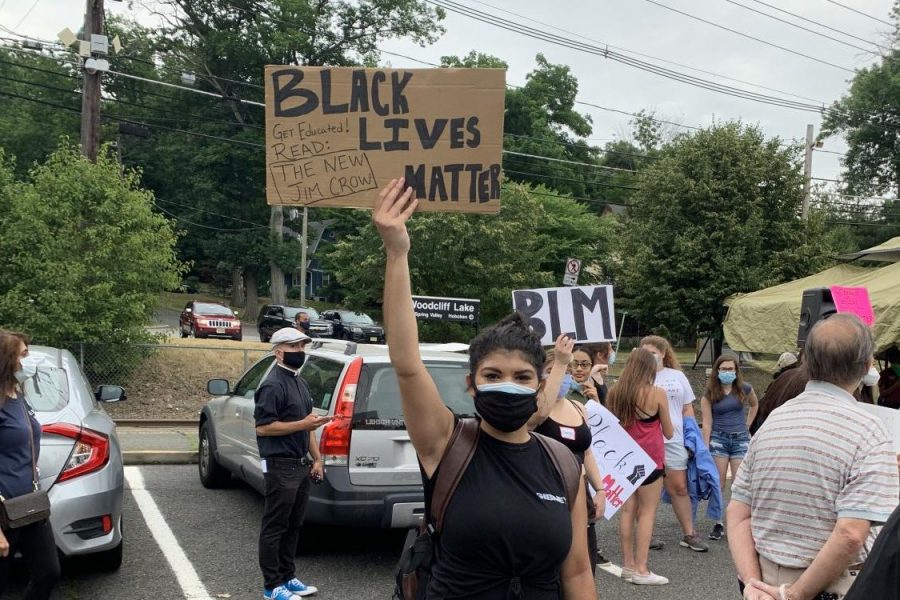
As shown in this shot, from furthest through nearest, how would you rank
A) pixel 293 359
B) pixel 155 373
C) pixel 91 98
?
1. pixel 91 98
2. pixel 155 373
3. pixel 293 359

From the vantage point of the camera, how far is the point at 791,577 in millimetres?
2779

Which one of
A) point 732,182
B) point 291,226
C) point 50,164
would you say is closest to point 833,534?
point 50,164

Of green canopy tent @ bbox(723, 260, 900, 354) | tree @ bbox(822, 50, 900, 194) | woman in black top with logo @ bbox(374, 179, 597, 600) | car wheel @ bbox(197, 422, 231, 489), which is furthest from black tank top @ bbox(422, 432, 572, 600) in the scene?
tree @ bbox(822, 50, 900, 194)

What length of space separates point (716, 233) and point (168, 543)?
15994mm

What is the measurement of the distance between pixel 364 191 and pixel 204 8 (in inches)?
1789

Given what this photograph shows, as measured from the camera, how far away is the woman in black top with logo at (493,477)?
2367 mm

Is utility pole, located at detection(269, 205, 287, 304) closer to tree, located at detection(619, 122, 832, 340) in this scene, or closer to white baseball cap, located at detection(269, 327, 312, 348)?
tree, located at detection(619, 122, 832, 340)

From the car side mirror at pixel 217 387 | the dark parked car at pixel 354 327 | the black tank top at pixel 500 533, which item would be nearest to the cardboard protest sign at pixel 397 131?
the black tank top at pixel 500 533

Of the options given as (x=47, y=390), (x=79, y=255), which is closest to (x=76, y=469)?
(x=47, y=390)

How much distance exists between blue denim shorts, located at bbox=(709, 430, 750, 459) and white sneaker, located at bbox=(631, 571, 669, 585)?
6.93ft

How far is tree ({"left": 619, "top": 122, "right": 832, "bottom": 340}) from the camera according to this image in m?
19.6

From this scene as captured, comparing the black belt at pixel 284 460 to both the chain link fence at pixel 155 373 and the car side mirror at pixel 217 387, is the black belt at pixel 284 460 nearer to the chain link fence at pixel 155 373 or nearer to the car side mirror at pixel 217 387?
the car side mirror at pixel 217 387

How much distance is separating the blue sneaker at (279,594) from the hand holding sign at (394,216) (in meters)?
A: 3.41

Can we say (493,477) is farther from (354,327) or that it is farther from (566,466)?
(354,327)
